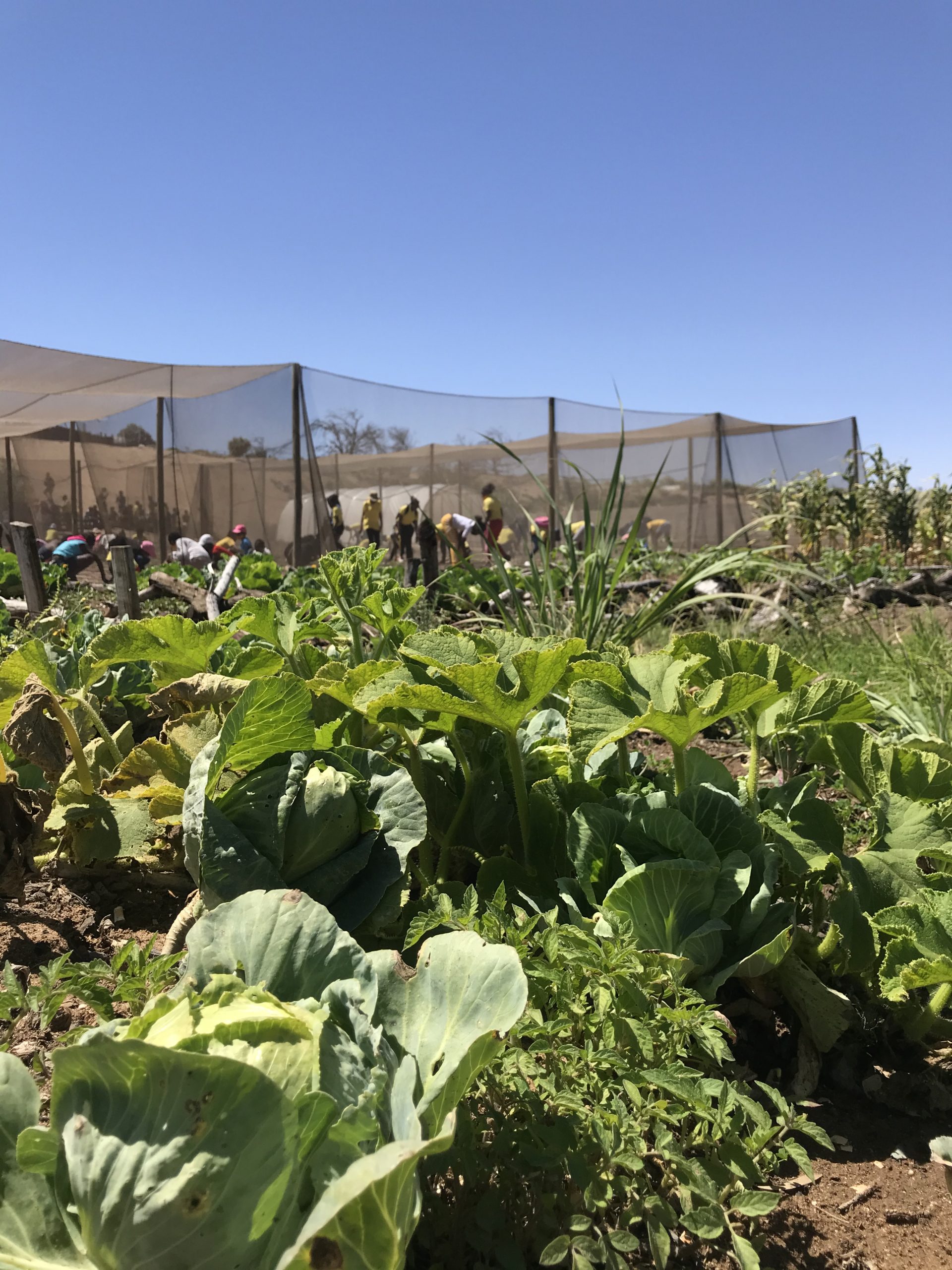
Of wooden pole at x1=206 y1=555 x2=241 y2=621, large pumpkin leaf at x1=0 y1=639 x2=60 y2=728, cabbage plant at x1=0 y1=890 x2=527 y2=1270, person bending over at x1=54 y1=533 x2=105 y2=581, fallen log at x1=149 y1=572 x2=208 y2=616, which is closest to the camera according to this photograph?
cabbage plant at x1=0 y1=890 x2=527 y2=1270

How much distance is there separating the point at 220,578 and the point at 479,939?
3.34 meters

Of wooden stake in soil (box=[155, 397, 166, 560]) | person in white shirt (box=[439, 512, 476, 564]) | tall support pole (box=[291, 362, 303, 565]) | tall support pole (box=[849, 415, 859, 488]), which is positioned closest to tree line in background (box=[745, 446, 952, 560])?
tall support pole (box=[849, 415, 859, 488])

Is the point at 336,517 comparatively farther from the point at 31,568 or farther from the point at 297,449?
the point at 31,568

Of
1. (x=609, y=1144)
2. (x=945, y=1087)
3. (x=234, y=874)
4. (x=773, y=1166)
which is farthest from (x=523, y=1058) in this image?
(x=945, y=1087)

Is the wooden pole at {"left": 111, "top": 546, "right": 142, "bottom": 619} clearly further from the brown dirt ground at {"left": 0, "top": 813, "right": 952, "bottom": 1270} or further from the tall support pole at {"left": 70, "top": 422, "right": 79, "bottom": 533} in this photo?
the tall support pole at {"left": 70, "top": 422, "right": 79, "bottom": 533}

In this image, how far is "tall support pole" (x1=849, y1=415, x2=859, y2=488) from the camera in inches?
537

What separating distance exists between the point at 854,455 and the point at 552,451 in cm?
603

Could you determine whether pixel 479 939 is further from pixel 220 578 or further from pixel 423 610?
pixel 423 610

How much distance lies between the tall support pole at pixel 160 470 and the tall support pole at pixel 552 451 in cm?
534

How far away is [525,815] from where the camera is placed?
145cm

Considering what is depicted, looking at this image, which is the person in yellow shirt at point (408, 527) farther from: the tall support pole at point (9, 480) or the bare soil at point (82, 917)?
the bare soil at point (82, 917)

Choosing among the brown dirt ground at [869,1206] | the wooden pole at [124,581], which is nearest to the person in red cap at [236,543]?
the wooden pole at [124,581]

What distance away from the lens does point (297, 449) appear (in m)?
10.0

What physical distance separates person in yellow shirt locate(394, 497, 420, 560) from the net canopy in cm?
75
